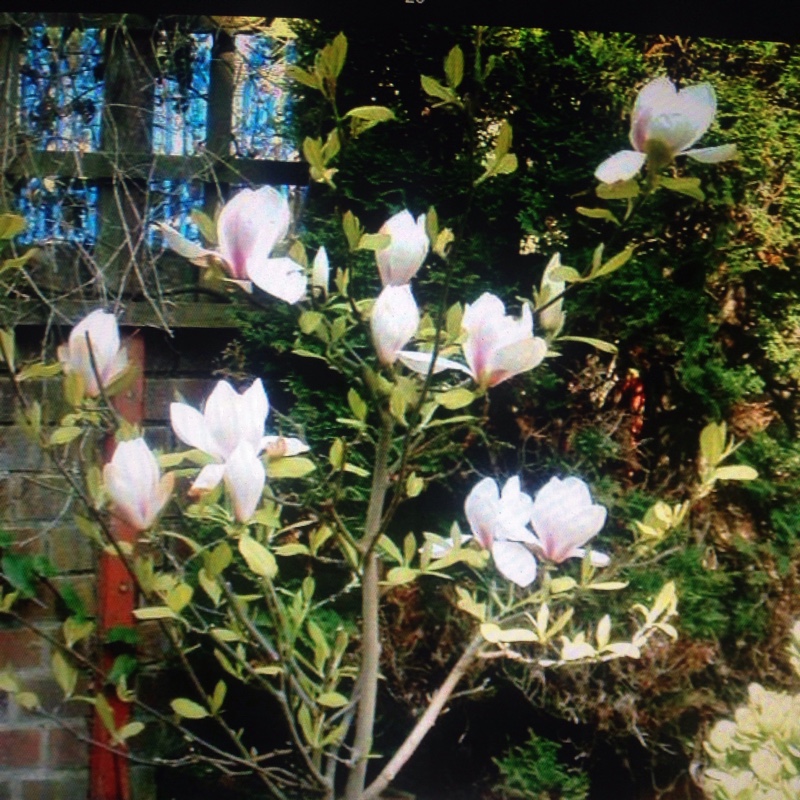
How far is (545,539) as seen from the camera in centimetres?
103

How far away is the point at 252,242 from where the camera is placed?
0.89m

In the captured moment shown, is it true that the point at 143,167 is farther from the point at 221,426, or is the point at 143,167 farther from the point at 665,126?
the point at 665,126

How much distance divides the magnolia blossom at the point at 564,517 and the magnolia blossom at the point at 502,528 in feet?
0.12

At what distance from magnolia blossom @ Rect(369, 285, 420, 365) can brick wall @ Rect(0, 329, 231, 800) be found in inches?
29.6

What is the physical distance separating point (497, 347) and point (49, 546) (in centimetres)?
107

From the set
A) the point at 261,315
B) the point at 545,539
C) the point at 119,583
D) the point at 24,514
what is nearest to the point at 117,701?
the point at 119,583

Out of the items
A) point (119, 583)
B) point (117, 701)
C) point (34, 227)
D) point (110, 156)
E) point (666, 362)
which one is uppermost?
point (110, 156)

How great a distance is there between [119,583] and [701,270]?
1086mm

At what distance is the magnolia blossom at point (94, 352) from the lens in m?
0.92

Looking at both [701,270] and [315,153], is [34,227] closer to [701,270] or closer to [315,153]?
[315,153]

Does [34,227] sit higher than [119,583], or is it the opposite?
[34,227]

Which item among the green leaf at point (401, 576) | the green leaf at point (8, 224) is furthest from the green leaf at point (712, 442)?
the green leaf at point (8, 224)

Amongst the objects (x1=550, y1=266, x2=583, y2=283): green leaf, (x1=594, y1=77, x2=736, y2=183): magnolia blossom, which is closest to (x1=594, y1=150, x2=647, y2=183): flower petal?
(x1=594, y1=77, x2=736, y2=183): magnolia blossom

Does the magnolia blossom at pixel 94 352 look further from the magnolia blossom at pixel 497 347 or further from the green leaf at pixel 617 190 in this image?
the green leaf at pixel 617 190
